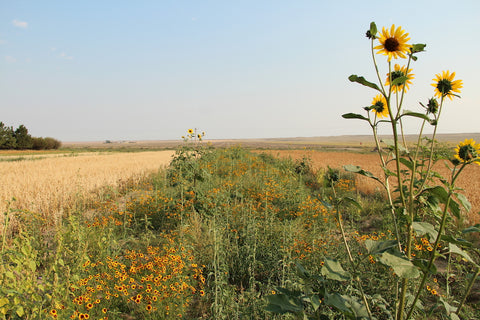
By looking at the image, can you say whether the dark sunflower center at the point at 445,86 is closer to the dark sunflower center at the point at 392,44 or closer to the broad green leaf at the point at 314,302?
the dark sunflower center at the point at 392,44

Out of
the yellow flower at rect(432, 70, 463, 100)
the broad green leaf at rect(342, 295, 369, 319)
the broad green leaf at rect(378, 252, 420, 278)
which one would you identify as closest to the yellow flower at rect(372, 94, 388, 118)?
the yellow flower at rect(432, 70, 463, 100)

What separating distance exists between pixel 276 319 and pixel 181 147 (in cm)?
596

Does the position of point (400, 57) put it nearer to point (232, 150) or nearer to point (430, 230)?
point (430, 230)

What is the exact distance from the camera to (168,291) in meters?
2.80

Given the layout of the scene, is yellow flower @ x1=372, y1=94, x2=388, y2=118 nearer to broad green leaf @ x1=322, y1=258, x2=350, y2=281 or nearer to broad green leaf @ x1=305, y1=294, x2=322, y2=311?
broad green leaf @ x1=322, y1=258, x2=350, y2=281

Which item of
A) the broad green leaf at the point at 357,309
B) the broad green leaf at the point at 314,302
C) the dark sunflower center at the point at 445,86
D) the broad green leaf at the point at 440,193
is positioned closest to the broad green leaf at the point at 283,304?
the broad green leaf at the point at 314,302

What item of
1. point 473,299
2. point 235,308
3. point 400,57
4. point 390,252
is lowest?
point 473,299

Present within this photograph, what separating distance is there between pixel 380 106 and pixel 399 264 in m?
0.96

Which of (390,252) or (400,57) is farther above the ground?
(400,57)

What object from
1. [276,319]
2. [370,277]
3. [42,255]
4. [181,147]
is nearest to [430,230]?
[276,319]

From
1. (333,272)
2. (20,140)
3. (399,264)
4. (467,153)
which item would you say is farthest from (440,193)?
(20,140)

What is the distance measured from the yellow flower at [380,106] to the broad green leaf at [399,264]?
90cm

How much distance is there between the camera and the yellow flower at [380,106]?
5.42 ft

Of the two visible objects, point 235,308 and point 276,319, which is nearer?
point 276,319
